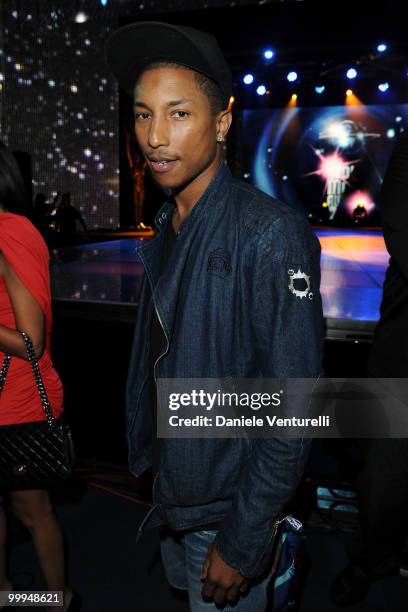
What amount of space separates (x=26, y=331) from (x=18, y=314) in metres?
0.05

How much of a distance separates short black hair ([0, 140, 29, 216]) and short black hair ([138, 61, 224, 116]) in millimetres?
730

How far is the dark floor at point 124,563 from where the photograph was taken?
6.81 ft

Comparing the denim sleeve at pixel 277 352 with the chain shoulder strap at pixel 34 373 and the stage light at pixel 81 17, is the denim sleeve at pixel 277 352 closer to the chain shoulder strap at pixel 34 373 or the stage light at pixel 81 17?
the chain shoulder strap at pixel 34 373

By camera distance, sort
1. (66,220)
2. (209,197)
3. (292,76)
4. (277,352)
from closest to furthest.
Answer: (277,352) < (209,197) < (66,220) < (292,76)

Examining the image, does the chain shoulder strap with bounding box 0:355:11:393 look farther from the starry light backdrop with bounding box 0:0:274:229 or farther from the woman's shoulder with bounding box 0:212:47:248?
the starry light backdrop with bounding box 0:0:274:229

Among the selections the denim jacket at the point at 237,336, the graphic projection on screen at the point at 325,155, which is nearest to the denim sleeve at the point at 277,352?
the denim jacket at the point at 237,336

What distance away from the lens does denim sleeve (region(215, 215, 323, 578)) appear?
0.93 metres

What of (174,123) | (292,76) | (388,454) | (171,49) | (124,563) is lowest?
(124,563)

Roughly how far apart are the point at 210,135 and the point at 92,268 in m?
5.15

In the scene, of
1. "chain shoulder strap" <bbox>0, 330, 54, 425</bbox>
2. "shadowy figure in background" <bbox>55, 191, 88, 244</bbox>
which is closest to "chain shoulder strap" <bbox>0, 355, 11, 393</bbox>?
"chain shoulder strap" <bbox>0, 330, 54, 425</bbox>

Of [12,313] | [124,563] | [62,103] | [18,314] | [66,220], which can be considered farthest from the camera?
[62,103]

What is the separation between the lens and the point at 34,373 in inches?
62.0

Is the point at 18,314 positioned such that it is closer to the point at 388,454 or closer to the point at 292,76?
the point at 388,454

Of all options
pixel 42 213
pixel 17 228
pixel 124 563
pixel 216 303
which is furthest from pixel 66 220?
pixel 216 303
